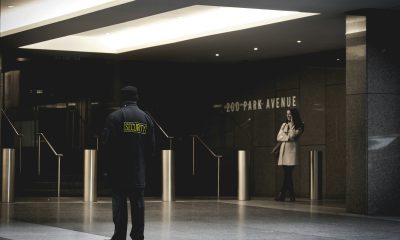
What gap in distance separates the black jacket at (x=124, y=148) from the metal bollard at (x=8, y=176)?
1034cm

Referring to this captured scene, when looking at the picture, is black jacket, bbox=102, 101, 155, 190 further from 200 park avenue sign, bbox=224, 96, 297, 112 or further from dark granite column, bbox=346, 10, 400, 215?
200 park avenue sign, bbox=224, 96, 297, 112

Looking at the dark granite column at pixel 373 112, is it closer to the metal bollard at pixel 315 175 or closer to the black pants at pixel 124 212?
the metal bollard at pixel 315 175

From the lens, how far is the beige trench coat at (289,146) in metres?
20.4

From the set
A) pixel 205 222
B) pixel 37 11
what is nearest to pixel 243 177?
pixel 37 11

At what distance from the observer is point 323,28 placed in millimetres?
18172

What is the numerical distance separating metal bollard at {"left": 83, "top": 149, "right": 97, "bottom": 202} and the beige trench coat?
4406 mm

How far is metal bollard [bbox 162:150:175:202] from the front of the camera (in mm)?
21297

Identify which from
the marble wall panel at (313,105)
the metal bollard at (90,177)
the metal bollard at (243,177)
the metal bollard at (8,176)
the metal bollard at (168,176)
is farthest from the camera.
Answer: the marble wall panel at (313,105)

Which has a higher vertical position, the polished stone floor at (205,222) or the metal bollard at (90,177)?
the metal bollard at (90,177)

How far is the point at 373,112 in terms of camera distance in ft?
53.6

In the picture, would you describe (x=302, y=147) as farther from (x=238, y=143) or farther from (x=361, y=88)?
(x=361, y=88)

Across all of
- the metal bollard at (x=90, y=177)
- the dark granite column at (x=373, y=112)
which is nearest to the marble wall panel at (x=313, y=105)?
the metal bollard at (x=90, y=177)

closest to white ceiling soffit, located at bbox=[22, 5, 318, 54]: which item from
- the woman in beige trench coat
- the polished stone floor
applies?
the woman in beige trench coat

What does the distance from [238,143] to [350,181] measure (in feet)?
30.8
